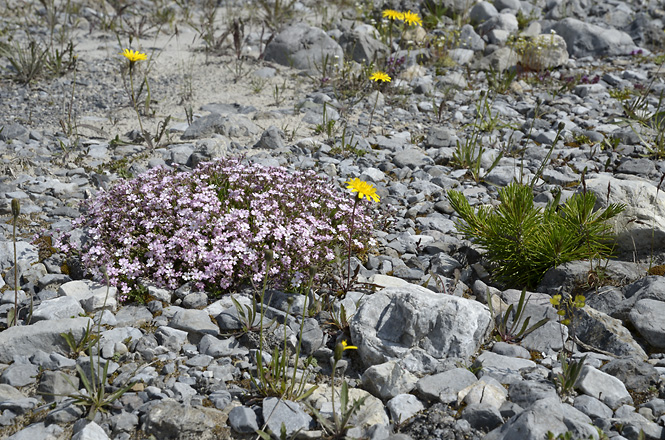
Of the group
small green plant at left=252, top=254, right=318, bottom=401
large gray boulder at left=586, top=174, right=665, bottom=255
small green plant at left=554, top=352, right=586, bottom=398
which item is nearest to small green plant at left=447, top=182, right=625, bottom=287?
large gray boulder at left=586, top=174, right=665, bottom=255

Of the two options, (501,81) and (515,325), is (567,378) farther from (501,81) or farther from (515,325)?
(501,81)

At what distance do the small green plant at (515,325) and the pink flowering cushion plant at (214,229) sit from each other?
1.27 meters

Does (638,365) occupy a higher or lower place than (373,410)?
higher

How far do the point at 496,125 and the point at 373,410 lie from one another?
224 inches

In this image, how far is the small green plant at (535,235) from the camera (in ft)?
13.7

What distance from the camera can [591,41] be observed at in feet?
38.0

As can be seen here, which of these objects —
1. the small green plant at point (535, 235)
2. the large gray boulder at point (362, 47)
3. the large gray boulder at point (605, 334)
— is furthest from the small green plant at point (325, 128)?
the large gray boulder at point (605, 334)

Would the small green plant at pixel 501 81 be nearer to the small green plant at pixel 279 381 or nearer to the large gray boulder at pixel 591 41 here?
the large gray boulder at pixel 591 41

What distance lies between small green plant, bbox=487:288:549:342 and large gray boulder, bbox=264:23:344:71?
6.85 m

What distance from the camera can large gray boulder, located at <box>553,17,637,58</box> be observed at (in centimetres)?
1155

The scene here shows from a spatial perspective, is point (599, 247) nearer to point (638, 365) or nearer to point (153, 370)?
point (638, 365)

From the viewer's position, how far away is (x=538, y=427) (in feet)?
8.54

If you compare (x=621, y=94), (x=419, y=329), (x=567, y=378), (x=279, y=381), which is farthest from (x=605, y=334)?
(x=621, y=94)

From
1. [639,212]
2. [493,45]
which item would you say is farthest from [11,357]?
[493,45]
